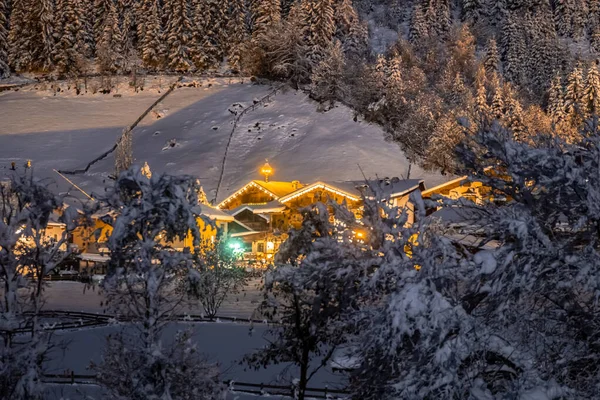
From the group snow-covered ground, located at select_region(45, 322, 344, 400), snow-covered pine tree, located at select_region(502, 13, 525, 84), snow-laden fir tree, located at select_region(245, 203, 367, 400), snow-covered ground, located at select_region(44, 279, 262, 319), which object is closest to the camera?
snow-laden fir tree, located at select_region(245, 203, 367, 400)

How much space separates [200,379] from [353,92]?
2855 inches

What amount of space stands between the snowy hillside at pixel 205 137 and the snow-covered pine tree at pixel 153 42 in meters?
9.46

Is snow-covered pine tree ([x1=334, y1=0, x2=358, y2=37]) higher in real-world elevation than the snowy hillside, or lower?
higher

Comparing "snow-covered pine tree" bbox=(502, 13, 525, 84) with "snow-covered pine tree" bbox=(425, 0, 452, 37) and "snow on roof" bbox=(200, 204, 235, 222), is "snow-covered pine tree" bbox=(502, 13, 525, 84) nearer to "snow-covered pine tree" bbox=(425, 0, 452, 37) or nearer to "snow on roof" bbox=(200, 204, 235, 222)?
"snow-covered pine tree" bbox=(425, 0, 452, 37)

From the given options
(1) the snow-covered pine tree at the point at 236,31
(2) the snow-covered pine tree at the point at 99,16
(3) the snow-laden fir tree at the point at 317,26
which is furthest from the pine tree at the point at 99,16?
(3) the snow-laden fir tree at the point at 317,26

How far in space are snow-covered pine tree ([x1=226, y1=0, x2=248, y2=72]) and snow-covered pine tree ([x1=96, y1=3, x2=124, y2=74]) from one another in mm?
14455

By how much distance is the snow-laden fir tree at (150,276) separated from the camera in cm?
1267

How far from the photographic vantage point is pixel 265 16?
98.9 metres

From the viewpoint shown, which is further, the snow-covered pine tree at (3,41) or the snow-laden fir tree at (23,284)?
the snow-covered pine tree at (3,41)

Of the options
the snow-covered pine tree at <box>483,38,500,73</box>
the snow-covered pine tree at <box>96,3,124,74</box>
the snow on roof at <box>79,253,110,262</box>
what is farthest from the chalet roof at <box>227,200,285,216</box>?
the snow-covered pine tree at <box>483,38,500,73</box>

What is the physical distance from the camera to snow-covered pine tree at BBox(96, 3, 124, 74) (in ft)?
318

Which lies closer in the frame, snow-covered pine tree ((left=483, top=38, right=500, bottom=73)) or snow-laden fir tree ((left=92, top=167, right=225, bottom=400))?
snow-laden fir tree ((left=92, top=167, right=225, bottom=400))

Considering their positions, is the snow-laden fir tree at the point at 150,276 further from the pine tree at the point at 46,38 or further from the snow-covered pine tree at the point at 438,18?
the snow-covered pine tree at the point at 438,18

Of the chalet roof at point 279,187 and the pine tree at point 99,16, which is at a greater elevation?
the pine tree at point 99,16
